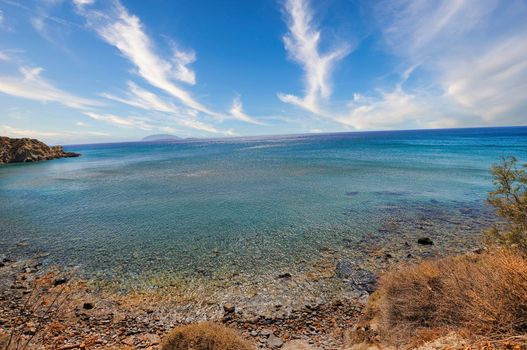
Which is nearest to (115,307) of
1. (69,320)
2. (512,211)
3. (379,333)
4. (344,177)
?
(69,320)

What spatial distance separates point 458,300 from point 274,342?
18.0ft

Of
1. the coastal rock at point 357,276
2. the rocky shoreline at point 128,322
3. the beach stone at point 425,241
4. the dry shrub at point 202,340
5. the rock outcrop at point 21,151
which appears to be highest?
the rock outcrop at point 21,151

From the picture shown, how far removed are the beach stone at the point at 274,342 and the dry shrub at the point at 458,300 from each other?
325 cm

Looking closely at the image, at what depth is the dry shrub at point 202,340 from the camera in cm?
618

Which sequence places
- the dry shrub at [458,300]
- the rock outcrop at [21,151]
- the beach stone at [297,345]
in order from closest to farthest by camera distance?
1. the dry shrub at [458,300]
2. the beach stone at [297,345]
3. the rock outcrop at [21,151]

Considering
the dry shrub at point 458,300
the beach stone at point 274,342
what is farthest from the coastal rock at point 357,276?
the beach stone at point 274,342

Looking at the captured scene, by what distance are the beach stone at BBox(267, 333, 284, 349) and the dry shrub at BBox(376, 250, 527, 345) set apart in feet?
10.7

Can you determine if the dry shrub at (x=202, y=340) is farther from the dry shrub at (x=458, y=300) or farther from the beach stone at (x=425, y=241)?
the beach stone at (x=425, y=241)

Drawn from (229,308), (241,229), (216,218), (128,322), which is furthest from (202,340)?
(216,218)

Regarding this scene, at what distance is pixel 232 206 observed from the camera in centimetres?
2327

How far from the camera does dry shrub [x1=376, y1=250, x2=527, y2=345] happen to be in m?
4.83

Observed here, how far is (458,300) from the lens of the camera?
19.4ft

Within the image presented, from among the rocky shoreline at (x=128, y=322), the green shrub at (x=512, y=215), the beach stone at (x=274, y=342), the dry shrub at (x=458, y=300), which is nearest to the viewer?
the dry shrub at (x=458, y=300)

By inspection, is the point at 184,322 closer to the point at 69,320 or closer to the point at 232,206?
the point at 69,320
